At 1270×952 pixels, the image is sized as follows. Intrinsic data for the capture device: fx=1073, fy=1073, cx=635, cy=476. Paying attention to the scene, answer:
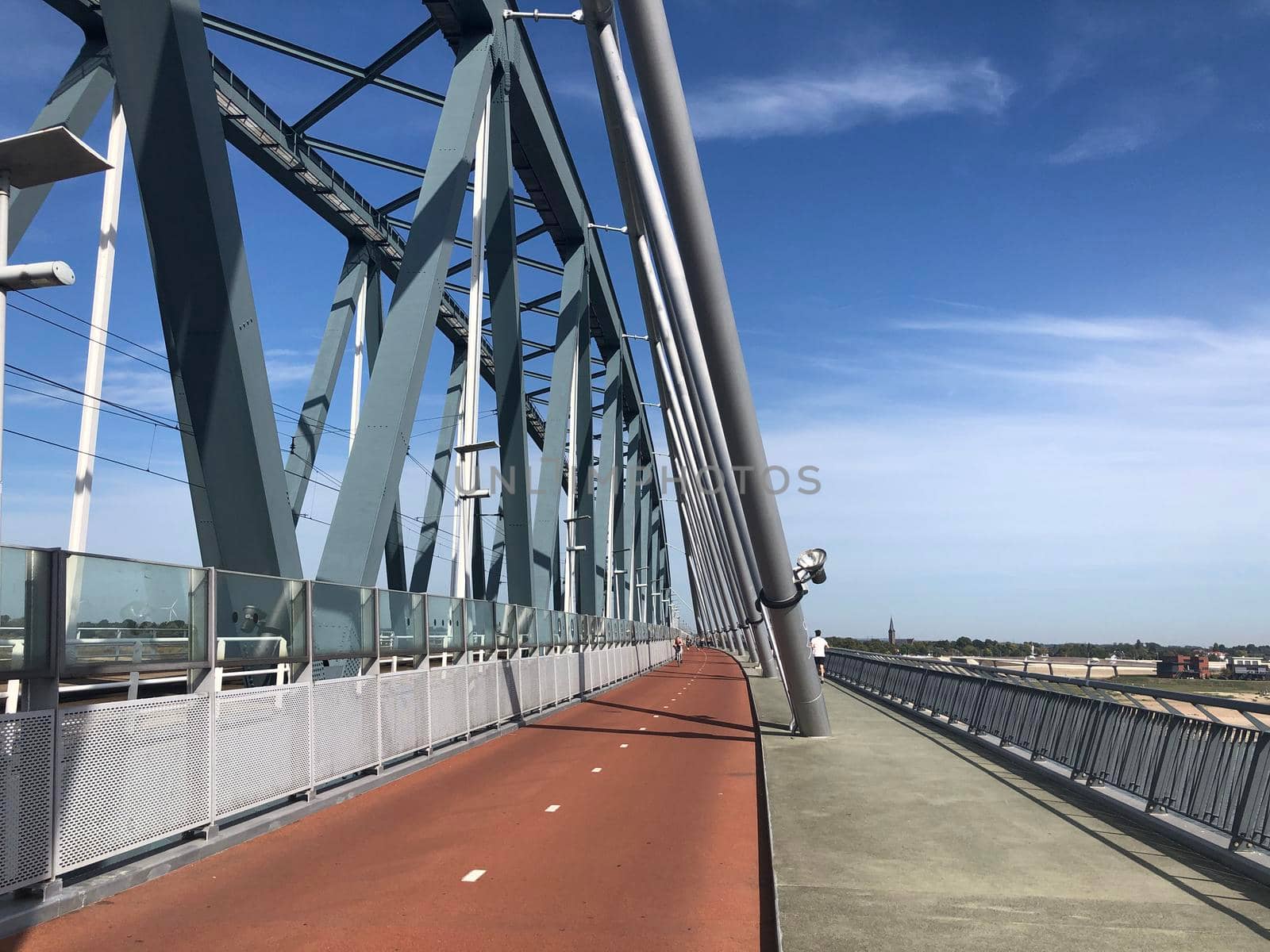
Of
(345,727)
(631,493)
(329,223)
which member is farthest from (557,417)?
(631,493)

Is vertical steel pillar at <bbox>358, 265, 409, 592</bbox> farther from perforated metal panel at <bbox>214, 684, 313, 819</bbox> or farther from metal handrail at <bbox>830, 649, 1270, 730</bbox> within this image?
perforated metal panel at <bbox>214, 684, 313, 819</bbox>

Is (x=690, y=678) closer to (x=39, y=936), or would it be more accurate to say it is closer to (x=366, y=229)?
(x=366, y=229)

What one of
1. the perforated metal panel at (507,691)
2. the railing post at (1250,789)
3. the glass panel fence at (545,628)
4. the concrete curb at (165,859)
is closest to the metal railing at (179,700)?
the concrete curb at (165,859)

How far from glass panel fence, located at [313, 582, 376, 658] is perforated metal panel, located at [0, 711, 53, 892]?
4.77 metres

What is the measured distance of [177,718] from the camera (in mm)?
8422

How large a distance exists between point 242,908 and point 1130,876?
233 inches

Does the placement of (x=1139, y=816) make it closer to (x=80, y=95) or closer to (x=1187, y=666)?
(x=1187, y=666)

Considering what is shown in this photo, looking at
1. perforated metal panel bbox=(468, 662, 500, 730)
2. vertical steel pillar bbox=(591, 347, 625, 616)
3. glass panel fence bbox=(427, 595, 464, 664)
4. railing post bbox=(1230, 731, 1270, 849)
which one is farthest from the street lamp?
vertical steel pillar bbox=(591, 347, 625, 616)

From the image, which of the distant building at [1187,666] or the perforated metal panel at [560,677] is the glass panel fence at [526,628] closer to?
the perforated metal panel at [560,677]

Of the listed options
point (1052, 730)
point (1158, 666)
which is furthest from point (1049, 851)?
point (1158, 666)

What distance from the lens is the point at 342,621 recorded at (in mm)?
12492

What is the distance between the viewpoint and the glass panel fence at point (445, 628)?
15852 millimetres

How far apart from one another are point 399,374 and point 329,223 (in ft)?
58.6

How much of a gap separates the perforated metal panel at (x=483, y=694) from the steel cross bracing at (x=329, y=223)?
243cm
